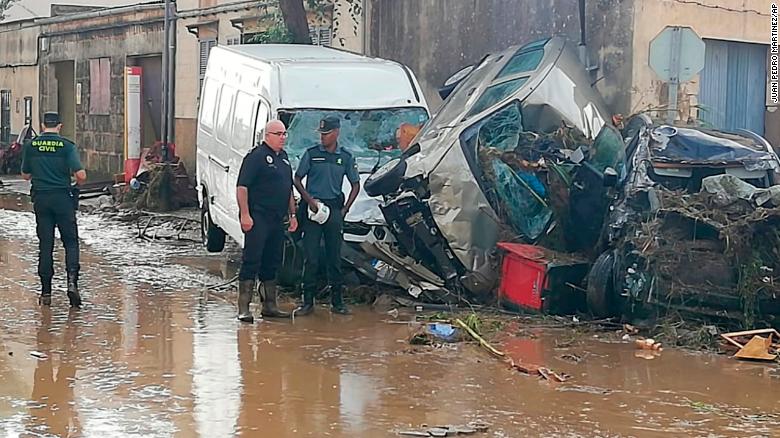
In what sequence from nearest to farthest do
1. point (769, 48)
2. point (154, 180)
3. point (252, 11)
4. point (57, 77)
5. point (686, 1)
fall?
point (686, 1)
point (769, 48)
point (154, 180)
point (252, 11)
point (57, 77)

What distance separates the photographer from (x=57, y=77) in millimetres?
30875

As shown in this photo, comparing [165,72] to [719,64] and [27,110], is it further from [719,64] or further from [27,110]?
[719,64]

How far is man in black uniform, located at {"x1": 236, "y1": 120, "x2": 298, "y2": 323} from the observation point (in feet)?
32.8

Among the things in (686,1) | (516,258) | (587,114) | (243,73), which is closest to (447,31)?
(686,1)

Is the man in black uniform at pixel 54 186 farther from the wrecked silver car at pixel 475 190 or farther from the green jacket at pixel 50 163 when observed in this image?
the wrecked silver car at pixel 475 190

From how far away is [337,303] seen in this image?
10680mm

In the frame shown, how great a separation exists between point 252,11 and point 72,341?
13.3 meters

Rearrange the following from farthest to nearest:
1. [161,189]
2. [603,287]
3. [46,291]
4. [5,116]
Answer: [5,116] → [161,189] → [46,291] → [603,287]

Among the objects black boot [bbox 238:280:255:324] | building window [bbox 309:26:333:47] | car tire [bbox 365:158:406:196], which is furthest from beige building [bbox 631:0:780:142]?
building window [bbox 309:26:333:47]

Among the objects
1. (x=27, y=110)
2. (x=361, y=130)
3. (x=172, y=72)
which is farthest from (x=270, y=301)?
(x=27, y=110)

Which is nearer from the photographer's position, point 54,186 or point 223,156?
point 54,186

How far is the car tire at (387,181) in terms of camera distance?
10898 mm

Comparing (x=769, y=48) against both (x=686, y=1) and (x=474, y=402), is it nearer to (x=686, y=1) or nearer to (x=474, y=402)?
(x=686, y=1)

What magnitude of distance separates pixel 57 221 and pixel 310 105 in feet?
9.62
